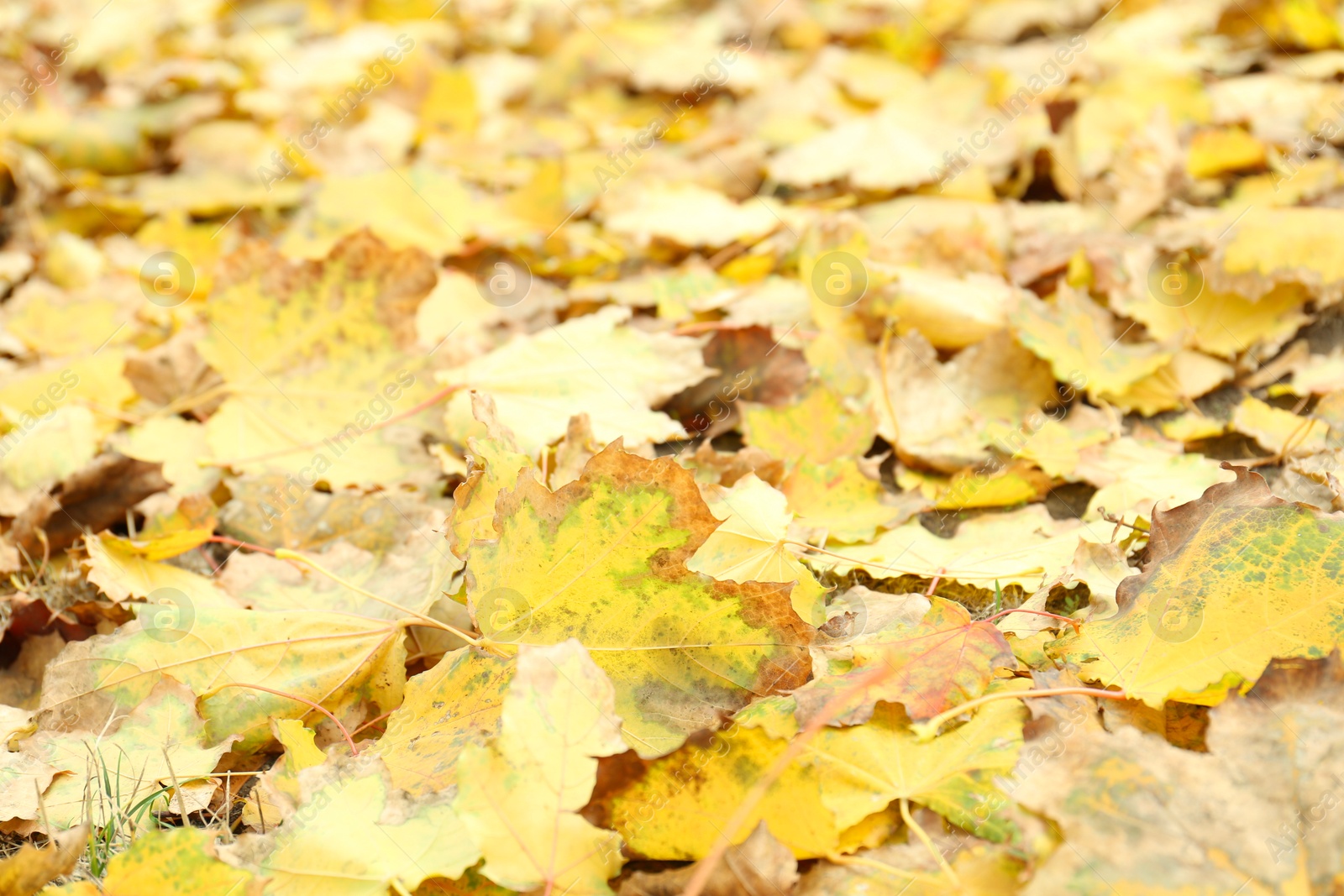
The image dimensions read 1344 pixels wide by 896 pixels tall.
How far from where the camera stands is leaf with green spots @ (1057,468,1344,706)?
957mm

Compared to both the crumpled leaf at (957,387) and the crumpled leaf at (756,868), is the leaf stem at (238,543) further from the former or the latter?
the crumpled leaf at (957,387)

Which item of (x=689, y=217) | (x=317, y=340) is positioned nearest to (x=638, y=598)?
(x=317, y=340)

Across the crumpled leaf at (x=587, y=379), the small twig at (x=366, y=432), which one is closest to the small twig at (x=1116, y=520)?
the crumpled leaf at (x=587, y=379)

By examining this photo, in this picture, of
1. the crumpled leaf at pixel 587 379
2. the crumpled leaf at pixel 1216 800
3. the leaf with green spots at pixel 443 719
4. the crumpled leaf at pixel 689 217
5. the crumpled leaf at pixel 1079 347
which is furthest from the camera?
the crumpled leaf at pixel 689 217

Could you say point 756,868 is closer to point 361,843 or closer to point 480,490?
point 361,843

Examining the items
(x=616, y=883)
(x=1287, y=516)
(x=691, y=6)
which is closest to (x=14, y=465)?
(x=616, y=883)

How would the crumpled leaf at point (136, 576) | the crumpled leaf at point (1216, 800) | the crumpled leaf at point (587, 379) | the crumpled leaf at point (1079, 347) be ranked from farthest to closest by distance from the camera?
1. the crumpled leaf at point (1079, 347)
2. the crumpled leaf at point (587, 379)
3. the crumpled leaf at point (136, 576)
4. the crumpled leaf at point (1216, 800)

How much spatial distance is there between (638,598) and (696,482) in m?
0.23

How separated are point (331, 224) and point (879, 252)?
119 cm

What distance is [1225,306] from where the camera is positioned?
5.44 ft

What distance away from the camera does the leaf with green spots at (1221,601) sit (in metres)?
0.96

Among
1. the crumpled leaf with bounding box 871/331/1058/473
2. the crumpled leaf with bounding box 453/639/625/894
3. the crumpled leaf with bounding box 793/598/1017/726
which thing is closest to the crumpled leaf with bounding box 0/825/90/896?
the crumpled leaf with bounding box 453/639/625/894

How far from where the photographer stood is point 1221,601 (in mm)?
995

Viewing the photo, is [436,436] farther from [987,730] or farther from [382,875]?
[987,730]
